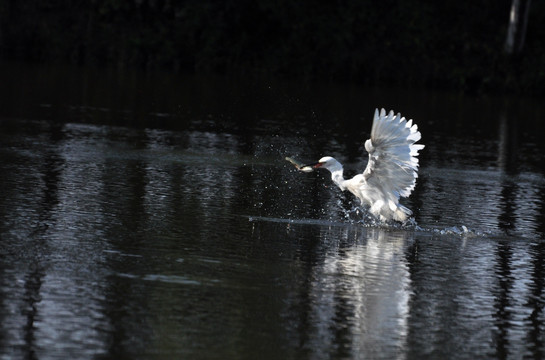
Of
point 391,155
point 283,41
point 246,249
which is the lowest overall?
point 246,249

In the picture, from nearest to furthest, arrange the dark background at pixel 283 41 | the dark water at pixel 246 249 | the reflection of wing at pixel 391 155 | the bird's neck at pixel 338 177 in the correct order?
1. the dark water at pixel 246 249
2. the reflection of wing at pixel 391 155
3. the bird's neck at pixel 338 177
4. the dark background at pixel 283 41

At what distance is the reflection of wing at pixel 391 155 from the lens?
1309 cm

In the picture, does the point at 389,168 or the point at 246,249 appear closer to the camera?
the point at 246,249

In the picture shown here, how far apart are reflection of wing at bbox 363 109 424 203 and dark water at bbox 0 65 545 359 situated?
1.64 feet

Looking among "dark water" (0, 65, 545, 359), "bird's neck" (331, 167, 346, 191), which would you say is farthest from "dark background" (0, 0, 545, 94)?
"bird's neck" (331, 167, 346, 191)

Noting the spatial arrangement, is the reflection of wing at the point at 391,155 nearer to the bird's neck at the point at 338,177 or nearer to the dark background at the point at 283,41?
the bird's neck at the point at 338,177

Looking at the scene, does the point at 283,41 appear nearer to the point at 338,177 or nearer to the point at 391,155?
the point at 338,177

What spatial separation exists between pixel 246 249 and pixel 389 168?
2366mm

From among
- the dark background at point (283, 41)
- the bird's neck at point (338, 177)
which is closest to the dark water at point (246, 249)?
the bird's neck at point (338, 177)

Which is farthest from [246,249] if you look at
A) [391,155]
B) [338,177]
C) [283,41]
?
[283,41]

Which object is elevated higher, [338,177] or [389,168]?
[389,168]

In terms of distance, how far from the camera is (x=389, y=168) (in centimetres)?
1338

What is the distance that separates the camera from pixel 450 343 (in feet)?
28.5

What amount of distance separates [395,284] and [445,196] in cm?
613
